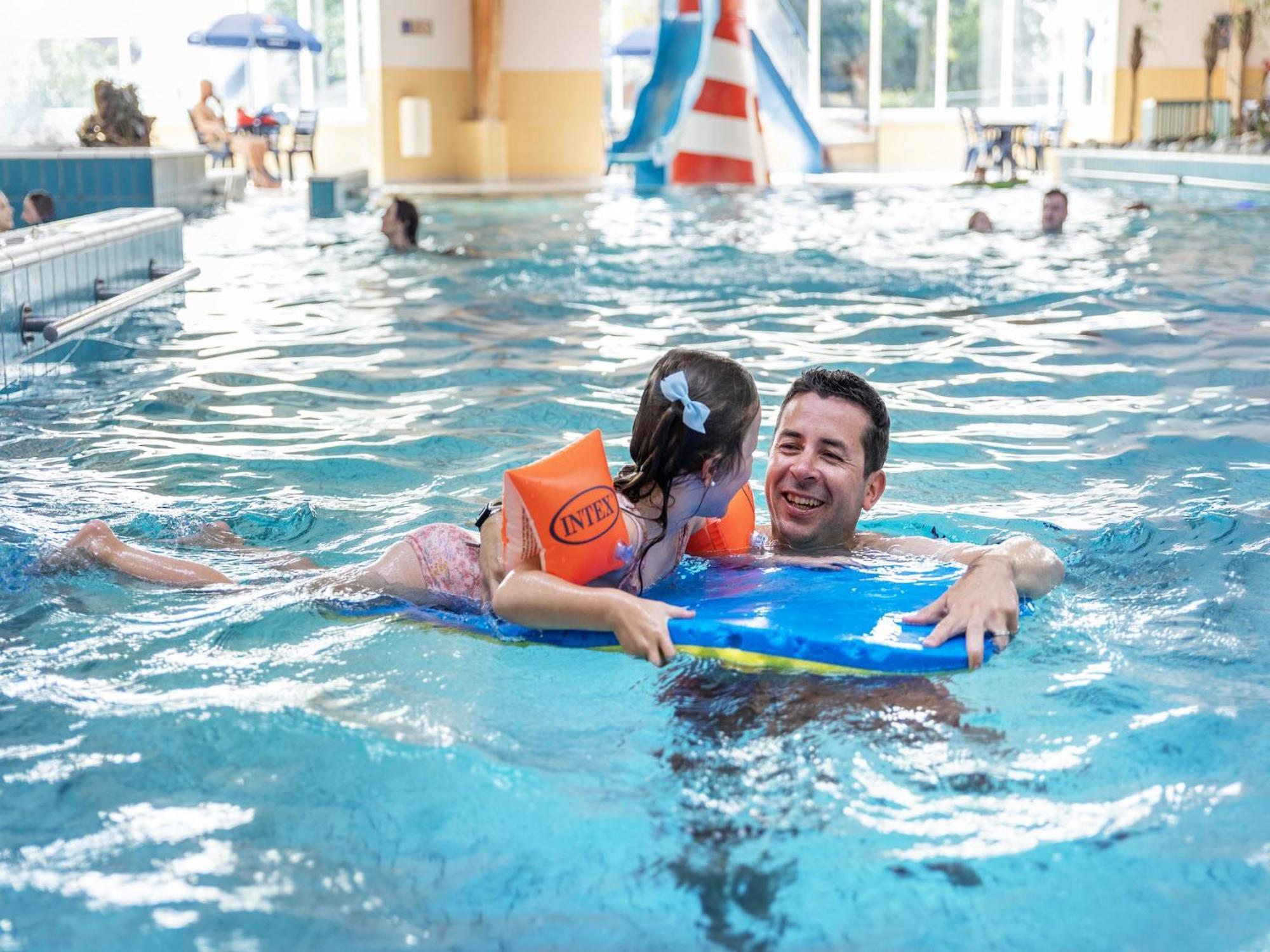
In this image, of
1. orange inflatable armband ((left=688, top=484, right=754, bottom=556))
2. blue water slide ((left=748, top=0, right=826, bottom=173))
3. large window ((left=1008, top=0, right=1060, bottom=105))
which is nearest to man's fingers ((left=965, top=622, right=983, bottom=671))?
orange inflatable armband ((left=688, top=484, right=754, bottom=556))

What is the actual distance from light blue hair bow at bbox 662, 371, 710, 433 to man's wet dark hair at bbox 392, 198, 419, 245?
7.54m

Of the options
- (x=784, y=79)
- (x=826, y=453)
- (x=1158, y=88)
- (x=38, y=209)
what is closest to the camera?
(x=826, y=453)

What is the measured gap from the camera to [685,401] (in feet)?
7.99

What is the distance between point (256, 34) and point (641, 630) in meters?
17.0

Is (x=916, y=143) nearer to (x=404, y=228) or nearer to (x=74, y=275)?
(x=404, y=228)

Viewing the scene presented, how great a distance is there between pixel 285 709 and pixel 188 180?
404 inches

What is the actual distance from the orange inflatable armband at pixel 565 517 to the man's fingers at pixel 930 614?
545 mm

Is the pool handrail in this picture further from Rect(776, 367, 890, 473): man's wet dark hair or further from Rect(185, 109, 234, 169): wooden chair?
Rect(185, 109, 234, 169): wooden chair

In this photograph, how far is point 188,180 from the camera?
38.2 ft

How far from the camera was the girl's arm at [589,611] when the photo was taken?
2316 mm

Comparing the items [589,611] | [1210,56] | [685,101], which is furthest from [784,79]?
[589,611]

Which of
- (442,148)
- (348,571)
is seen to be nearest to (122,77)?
(442,148)

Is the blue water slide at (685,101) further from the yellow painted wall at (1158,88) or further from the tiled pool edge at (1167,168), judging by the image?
the yellow painted wall at (1158,88)

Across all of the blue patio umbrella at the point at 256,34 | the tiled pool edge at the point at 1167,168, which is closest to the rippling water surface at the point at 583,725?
the tiled pool edge at the point at 1167,168
